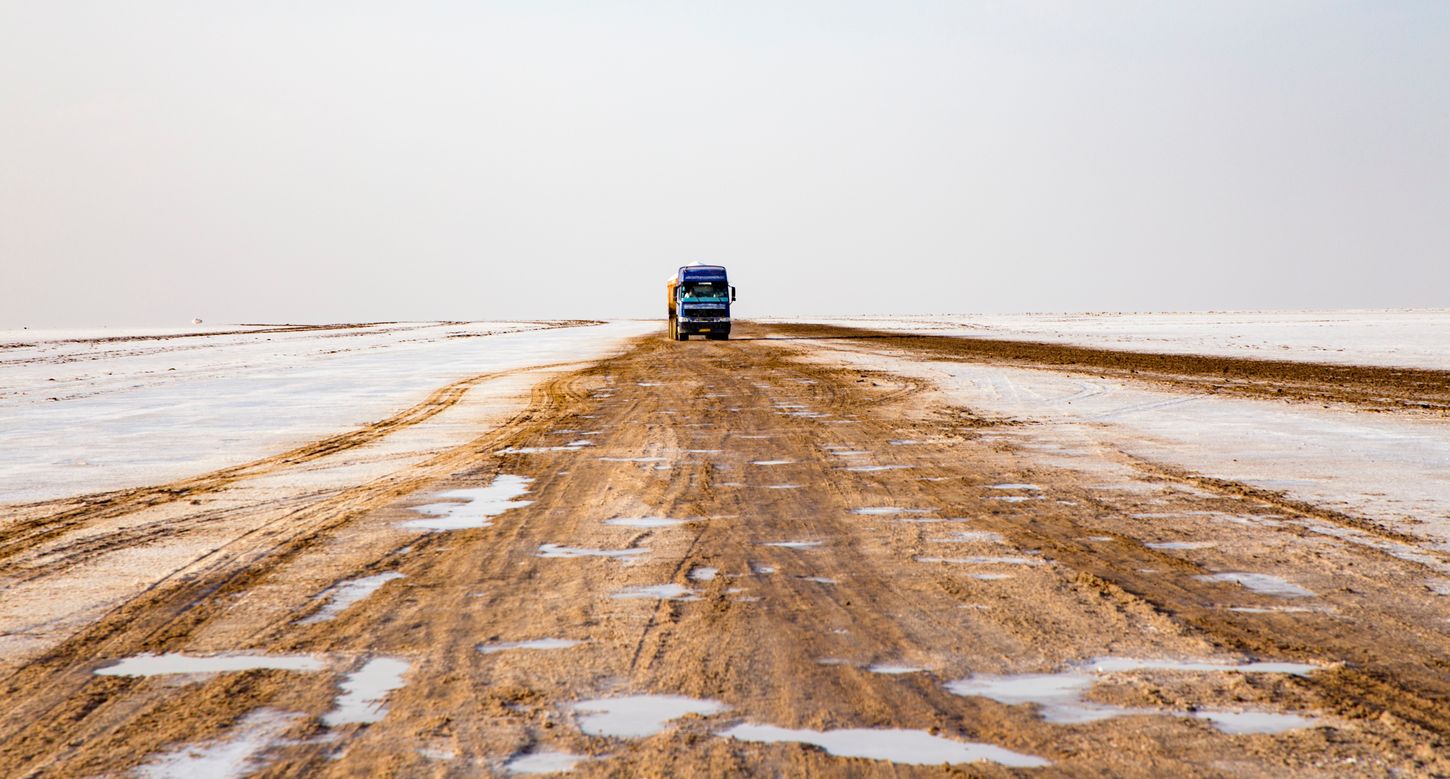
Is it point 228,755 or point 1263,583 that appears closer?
point 228,755

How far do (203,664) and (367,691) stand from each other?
0.88m

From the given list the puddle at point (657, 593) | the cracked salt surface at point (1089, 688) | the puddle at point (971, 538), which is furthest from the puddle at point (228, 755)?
the puddle at point (971, 538)

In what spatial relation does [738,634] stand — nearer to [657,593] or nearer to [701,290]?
[657,593]

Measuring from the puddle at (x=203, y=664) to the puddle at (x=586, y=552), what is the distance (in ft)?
7.11

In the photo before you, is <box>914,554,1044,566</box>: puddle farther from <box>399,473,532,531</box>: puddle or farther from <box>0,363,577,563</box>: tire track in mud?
<box>0,363,577,563</box>: tire track in mud

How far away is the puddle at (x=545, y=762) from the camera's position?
351 cm

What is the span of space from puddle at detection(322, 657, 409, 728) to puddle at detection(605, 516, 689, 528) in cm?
305

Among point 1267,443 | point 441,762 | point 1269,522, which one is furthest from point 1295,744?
point 1267,443

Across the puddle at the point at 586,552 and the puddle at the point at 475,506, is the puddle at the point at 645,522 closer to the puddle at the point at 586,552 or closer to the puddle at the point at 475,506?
the puddle at the point at 586,552

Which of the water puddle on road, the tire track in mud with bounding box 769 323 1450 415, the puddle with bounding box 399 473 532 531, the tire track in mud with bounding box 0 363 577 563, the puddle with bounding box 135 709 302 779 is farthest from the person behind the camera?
the tire track in mud with bounding box 769 323 1450 415

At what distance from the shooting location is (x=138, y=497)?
904 cm

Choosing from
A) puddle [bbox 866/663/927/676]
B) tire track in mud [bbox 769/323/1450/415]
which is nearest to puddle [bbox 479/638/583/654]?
puddle [bbox 866/663/927/676]

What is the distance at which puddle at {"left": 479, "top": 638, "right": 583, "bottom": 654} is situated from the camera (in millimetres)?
4789

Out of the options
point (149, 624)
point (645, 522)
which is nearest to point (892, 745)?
point (149, 624)
